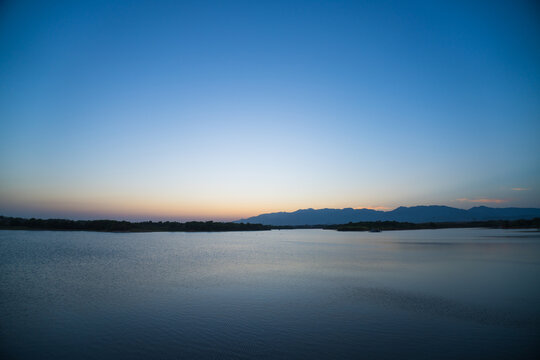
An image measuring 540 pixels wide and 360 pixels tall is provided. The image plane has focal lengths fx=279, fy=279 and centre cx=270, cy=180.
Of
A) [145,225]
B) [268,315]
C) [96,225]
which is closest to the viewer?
[268,315]

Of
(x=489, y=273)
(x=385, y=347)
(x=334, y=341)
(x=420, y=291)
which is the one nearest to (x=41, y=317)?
(x=334, y=341)

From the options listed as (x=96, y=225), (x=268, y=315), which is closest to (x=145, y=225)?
(x=96, y=225)

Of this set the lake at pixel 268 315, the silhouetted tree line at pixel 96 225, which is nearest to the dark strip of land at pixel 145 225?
the silhouetted tree line at pixel 96 225

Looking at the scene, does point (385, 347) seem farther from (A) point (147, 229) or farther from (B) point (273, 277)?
(A) point (147, 229)

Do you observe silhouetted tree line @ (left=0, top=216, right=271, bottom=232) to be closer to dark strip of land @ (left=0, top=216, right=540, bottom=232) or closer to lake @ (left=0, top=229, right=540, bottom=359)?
dark strip of land @ (left=0, top=216, right=540, bottom=232)

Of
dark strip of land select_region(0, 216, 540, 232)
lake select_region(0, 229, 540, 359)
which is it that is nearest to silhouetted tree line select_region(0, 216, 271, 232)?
dark strip of land select_region(0, 216, 540, 232)

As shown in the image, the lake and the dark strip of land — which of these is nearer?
the lake

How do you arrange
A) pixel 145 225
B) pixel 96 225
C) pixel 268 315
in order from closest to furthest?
pixel 268 315
pixel 96 225
pixel 145 225

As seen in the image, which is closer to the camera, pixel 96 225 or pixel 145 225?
pixel 96 225

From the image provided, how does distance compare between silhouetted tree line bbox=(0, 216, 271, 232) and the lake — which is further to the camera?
silhouetted tree line bbox=(0, 216, 271, 232)

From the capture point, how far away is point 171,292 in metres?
15.2

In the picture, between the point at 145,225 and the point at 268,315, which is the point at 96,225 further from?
the point at 268,315

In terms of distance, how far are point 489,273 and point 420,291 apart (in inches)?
357

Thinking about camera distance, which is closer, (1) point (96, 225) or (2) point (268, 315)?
(2) point (268, 315)
